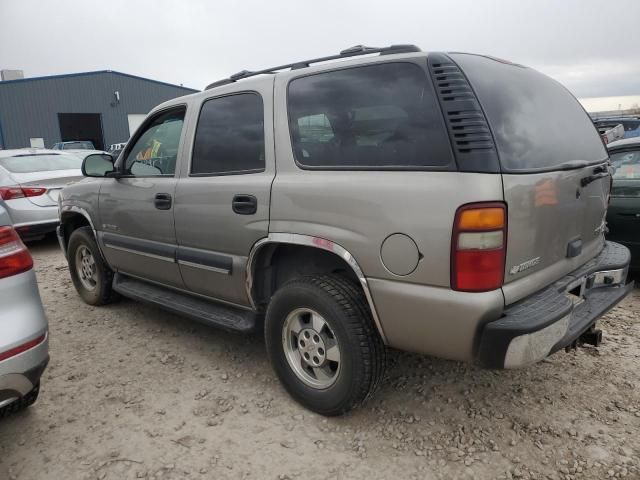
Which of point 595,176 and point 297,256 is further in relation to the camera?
point 297,256

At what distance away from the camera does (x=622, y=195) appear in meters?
4.35

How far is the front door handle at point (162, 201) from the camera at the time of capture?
3291 millimetres

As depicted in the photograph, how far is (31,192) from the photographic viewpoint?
6832mm

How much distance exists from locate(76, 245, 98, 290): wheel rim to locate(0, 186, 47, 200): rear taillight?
2964 mm

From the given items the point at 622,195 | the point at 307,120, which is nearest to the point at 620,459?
the point at 307,120

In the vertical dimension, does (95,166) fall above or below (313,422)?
above

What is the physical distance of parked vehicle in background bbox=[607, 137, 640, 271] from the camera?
4266 mm

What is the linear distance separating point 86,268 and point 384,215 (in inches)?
141

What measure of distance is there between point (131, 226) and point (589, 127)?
3.33 m

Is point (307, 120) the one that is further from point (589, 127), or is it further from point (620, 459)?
point (620, 459)

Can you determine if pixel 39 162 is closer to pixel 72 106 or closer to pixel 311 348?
pixel 311 348

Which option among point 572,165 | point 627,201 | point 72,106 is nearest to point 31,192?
point 572,165

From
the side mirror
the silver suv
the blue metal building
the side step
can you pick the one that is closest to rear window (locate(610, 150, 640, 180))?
the silver suv

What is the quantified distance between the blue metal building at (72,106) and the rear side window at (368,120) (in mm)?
26436
